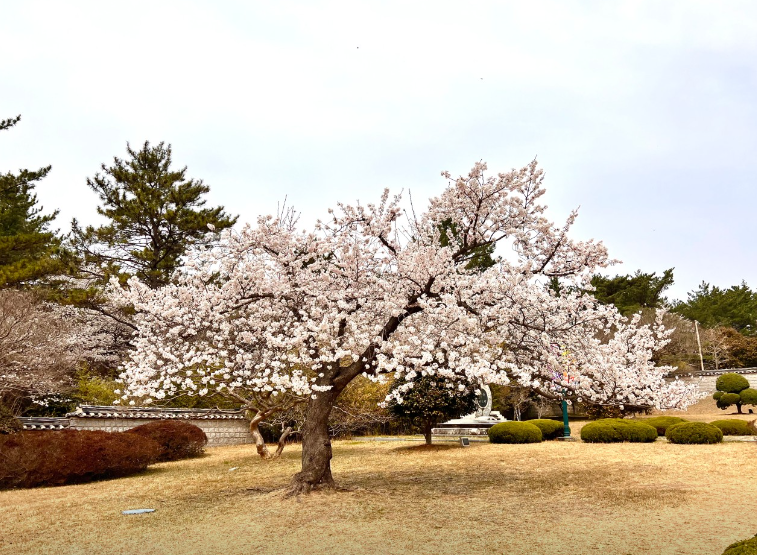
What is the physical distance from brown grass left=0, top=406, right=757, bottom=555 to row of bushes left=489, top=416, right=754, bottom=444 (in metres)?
1.49

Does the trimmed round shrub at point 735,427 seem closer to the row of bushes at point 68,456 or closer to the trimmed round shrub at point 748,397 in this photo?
the trimmed round shrub at point 748,397

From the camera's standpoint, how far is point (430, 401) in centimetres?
1811

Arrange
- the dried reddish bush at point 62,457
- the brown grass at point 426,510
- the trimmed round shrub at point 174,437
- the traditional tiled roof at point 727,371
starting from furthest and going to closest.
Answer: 1. the traditional tiled roof at point 727,371
2. the trimmed round shrub at point 174,437
3. the dried reddish bush at point 62,457
4. the brown grass at point 426,510

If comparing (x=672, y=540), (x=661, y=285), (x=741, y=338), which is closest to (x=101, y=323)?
(x=672, y=540)

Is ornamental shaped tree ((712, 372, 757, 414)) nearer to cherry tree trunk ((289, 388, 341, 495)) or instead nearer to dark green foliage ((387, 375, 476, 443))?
dark green foliage ((387, 375, 476, 443))

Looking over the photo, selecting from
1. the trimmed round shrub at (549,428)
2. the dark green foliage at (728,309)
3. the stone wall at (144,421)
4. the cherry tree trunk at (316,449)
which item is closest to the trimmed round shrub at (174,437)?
the stone wall at (144,421)

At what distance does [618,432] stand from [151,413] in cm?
1633

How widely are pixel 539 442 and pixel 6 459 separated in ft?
49.0

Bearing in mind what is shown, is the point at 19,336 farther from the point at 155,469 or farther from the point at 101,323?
the point at 101,323

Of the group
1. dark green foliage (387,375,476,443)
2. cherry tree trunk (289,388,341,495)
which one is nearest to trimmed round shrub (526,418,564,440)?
dark green foliage (387,375,476,443)

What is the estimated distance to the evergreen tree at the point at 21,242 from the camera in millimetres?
19109

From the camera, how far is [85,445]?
1312 cm

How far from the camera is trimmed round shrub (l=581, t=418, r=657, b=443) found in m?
17.5

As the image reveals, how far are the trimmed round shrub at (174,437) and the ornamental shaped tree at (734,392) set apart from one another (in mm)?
27205
